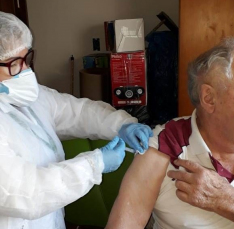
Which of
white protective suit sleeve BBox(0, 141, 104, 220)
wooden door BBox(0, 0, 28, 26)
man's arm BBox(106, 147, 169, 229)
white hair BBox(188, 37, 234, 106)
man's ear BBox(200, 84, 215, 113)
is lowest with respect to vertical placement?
man's arm BBox(106, 147, 169, 229)

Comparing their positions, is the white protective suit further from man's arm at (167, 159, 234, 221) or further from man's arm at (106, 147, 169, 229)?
man's arm at (167, 159, 234, 221)

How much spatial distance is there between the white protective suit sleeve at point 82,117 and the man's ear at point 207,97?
0.42 metres

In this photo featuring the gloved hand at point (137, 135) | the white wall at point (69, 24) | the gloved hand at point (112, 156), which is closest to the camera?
the gloved hand at point (112, 156)

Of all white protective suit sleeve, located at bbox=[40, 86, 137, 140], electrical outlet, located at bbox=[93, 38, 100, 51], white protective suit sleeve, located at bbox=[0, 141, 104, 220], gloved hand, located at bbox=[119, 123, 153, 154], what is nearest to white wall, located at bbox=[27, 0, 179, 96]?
A: electrical outlet, located at bbox=[93, 38, 100, 51]

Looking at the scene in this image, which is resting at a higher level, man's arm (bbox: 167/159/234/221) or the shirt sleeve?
the shirt sleeve

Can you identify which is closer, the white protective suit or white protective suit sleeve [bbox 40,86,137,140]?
the white protective suit

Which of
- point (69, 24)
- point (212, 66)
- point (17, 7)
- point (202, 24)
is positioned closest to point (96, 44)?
point (69, 24)

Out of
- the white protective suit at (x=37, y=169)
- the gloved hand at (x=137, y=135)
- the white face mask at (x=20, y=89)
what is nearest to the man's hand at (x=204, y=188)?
the gloved hand at (x=137, y=135)

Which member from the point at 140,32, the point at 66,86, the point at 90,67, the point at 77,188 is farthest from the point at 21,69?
the point at 66,86

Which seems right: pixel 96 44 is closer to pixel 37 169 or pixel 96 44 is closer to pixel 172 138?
pixel 172 138

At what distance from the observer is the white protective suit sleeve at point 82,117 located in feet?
5.36

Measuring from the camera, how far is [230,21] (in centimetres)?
253

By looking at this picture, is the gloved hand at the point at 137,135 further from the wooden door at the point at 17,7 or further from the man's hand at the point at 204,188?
the wooden door at the point at 17,7

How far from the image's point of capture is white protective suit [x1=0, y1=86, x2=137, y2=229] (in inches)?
42.1
